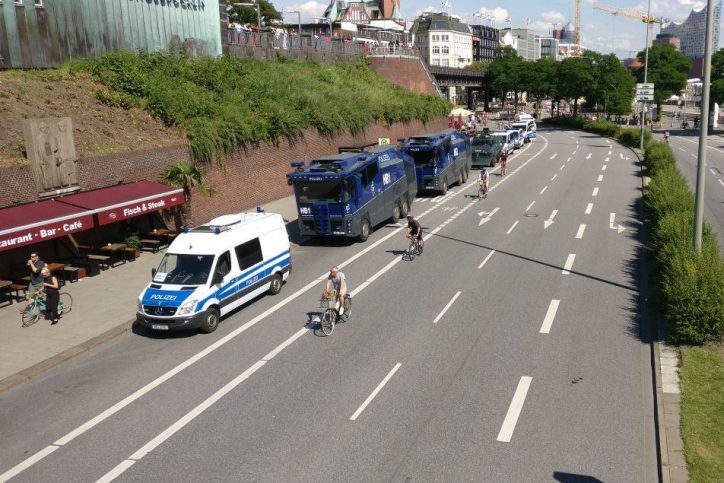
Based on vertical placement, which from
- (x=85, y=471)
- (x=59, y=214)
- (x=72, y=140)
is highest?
(x=72, y=140)

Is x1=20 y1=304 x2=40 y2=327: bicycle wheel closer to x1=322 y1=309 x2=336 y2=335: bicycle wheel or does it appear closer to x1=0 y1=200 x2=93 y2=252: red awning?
x1=0 y1=200 x2=93 y2=252: red awning

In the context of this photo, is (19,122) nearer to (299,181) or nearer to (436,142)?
(299,181)

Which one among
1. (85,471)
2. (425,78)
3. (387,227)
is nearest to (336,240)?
(387,227)

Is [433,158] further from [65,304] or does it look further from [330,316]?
[65,304]

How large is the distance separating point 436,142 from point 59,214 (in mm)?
21316

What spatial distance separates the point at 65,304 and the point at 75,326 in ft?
6.60

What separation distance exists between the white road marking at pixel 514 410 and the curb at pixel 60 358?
10231 mm

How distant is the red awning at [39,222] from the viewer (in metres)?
18.6

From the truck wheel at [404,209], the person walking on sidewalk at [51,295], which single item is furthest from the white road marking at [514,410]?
the truck wheel at [404,209]

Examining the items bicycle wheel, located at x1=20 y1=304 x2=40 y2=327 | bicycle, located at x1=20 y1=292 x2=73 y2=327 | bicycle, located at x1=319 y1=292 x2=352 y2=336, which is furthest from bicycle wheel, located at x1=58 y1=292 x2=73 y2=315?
bicycle, located at x1=319 y1=292 x2=352 y2=336

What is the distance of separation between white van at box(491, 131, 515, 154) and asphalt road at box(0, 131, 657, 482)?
109 ft

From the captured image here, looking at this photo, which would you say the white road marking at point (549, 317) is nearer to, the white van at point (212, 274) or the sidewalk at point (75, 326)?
the white van at point (212, 274)

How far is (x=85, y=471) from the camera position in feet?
35.4

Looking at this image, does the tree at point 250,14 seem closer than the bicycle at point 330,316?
No
